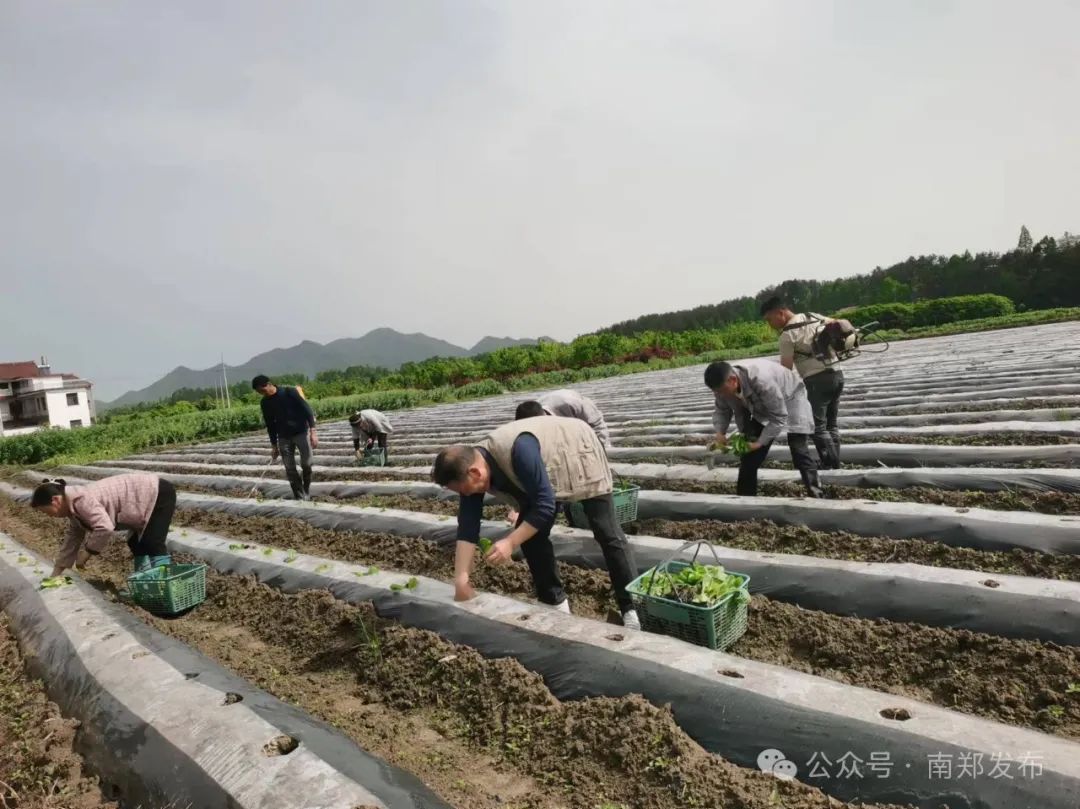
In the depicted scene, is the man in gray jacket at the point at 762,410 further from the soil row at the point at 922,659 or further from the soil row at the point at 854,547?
the soil row at the point at 922,659

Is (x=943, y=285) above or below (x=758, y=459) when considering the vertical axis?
above

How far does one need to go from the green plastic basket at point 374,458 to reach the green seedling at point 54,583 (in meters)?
4.69

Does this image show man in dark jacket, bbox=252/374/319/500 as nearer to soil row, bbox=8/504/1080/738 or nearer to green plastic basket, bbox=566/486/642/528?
green plastic basket, bbox=566/486/642/528

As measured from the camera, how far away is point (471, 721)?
9.13 feet

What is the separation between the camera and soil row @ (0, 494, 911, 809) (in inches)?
84.6

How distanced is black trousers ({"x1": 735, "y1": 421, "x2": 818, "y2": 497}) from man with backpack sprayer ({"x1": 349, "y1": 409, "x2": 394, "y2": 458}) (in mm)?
5786

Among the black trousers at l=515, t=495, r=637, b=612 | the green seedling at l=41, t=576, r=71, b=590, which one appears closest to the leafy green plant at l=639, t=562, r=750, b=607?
the black trousers at l=515, t=495, r=637, b=612

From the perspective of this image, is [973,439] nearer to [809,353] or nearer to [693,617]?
[809,353]

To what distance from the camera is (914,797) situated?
1.90 m

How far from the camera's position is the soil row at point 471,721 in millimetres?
2148

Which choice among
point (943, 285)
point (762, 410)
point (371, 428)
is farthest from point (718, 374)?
point (943, 285)

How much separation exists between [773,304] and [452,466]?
3420 mm

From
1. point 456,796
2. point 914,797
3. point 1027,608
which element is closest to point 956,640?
point 1027,608

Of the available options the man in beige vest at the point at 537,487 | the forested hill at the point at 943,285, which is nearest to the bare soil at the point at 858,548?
the man in beige vest at the point at 537,487
